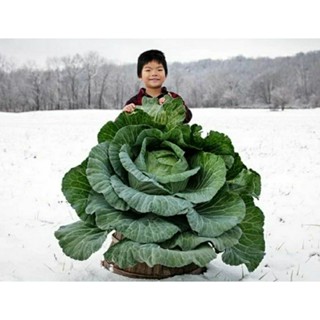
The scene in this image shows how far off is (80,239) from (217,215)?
51cm

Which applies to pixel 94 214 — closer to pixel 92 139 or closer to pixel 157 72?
pixel 157 72

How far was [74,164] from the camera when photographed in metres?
4.87

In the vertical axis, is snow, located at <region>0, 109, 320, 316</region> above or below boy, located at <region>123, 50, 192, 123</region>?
below

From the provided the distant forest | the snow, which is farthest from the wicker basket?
the distant forest

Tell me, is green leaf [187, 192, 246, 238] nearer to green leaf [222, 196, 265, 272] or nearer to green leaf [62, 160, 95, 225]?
green leaf [222, 196, 265, 272]

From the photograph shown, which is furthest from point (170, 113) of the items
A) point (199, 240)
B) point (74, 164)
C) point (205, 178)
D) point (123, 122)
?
point (74, 164)

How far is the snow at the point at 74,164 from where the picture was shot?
2.13m

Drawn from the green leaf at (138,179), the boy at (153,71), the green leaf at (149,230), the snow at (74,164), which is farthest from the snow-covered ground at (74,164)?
the boy at (153,71)

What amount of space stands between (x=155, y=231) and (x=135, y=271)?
9.1 inches

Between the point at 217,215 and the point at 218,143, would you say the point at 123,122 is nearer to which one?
the point at 218,143

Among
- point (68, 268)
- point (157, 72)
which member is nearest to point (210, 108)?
point (157, 72)

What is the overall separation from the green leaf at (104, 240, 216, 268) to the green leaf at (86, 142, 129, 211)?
0.15m

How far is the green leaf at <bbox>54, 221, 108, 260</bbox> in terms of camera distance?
1823mm

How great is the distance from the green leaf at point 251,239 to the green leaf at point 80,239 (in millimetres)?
496
